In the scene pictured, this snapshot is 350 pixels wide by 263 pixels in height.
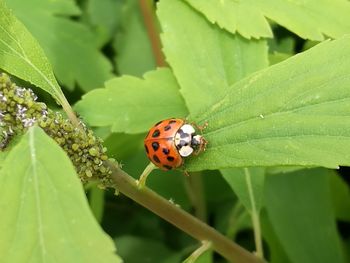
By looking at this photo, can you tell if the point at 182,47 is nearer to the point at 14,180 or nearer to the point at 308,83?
the point at 308,83

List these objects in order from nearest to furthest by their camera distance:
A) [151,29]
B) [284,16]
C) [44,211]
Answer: [44,211]
[284,16]
[151,29]

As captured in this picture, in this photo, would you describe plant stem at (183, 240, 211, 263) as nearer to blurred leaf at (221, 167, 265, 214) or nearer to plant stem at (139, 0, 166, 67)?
blurred leaf at (221, 167, 265, 214)

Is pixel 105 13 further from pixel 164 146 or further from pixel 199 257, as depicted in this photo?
pixel 199 257

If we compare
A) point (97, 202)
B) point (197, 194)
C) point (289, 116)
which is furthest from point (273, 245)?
point (289, 116)

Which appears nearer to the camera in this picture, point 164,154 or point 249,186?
point 164,154

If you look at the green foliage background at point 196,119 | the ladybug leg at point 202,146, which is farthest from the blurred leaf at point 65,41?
the ladybug leg at point 202,146

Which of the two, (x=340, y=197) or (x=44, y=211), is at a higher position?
(x=44, y=211)

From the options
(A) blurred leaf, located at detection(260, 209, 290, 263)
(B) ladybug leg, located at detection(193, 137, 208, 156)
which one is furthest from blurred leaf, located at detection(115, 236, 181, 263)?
(B) ladybug leg, located at detection(193, 137, 208, 156)

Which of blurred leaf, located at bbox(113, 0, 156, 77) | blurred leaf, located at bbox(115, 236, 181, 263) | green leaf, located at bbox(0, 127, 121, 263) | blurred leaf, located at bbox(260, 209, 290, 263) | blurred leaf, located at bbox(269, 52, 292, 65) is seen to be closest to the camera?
green leaf, located at bbox(0, 127, 121, 263)

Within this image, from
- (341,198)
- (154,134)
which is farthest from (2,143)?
(341,198)
